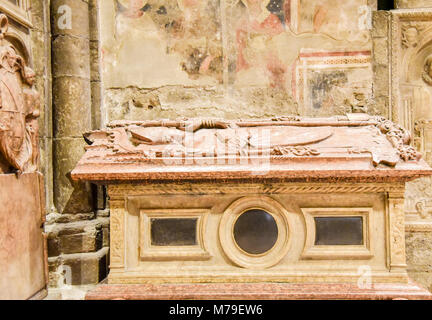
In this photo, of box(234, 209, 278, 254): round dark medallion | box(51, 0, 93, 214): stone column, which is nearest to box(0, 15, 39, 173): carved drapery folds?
box(51, 0, 93, 214): stone column

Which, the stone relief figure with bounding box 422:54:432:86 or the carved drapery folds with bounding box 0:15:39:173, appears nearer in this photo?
the carved drapery folds with bounding box 0:15:39:173

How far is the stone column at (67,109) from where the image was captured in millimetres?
2879

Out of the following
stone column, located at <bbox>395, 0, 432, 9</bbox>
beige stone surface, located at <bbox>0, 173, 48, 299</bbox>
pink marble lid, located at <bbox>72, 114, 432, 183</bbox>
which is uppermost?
stone column, located at <bbox>395, 0, 432, 9</bbox>

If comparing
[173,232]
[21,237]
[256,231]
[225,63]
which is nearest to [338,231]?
[256,231]

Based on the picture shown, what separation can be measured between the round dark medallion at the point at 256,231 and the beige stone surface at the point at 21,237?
140 cm

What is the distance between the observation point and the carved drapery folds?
2188 millimetres

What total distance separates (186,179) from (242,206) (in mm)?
426

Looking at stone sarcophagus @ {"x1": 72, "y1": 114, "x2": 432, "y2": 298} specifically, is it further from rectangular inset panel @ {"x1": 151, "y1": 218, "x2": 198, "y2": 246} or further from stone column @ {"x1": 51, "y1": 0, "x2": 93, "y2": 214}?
stone column @ {"x1": 51, "y1": 0, "x2": 93, "y2": 214}

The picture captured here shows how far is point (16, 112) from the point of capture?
2307 mm

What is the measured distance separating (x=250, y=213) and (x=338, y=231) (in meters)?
0.59

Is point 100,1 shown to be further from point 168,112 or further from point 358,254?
point 358,254

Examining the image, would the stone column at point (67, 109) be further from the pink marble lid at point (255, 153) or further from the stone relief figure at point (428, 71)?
the stone relief figure at point (428, 71)

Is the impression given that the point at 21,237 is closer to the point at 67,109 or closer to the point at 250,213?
the point at 67,109

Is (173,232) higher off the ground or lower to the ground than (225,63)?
lower
